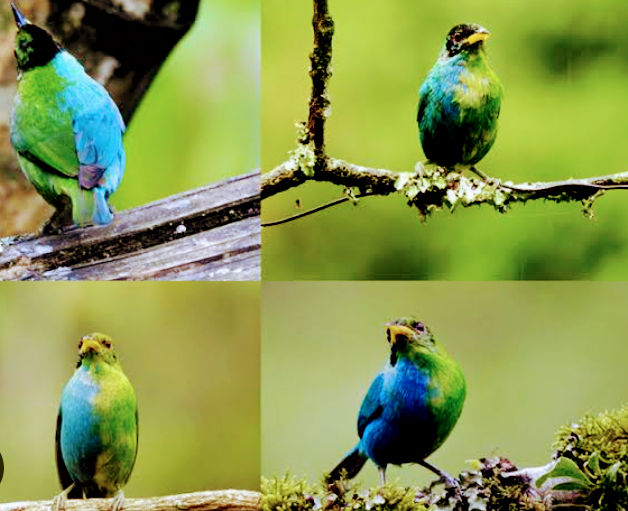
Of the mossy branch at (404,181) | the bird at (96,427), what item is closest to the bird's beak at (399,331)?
the mossy branch at (404,181)

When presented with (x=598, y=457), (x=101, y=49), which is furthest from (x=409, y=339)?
(x=101, y=49)

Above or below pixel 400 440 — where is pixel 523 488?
below

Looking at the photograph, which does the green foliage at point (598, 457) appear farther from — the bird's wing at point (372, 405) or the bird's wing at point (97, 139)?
the bird's wing at point (97, 139)

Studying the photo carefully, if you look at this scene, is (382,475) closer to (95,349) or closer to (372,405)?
(372,405)

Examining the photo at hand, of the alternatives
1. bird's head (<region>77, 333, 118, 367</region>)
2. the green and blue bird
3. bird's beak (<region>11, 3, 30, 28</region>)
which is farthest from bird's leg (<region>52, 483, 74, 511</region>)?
the green and blue bird

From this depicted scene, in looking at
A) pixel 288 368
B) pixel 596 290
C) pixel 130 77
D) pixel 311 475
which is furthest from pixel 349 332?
pixel 130 77

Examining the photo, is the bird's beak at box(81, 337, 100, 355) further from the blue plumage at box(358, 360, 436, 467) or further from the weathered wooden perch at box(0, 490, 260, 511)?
the blue plumage at box(358, 360, 436, 467)

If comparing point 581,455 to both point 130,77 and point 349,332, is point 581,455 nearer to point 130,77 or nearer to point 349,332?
point 349,332
